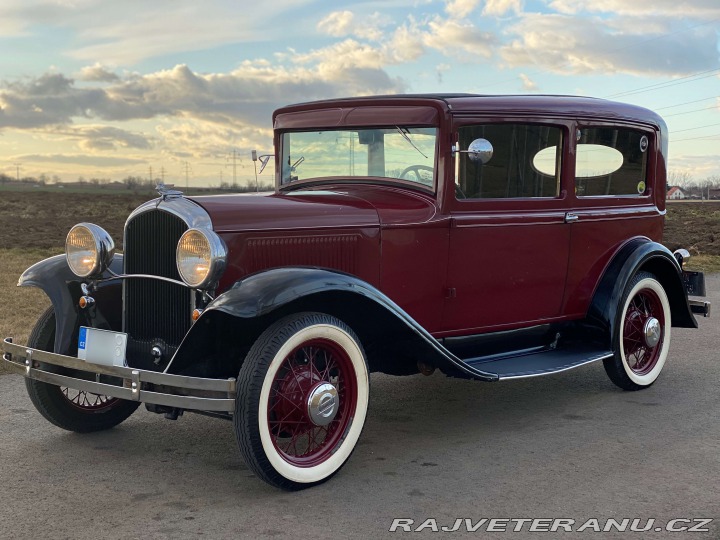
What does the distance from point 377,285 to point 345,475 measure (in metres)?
1.10

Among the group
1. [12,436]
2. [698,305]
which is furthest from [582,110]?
[12,436]

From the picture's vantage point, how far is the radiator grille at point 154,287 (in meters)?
4.24

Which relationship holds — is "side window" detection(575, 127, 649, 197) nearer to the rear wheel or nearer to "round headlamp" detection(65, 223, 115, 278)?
"round headlamp" detection(65, 223, 115, 278)

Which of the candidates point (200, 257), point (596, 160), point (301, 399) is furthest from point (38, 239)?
point (301, 399)

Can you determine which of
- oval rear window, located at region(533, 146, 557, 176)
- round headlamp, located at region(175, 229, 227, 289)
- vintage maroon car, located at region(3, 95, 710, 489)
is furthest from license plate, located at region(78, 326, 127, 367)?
oval rear window, located at region(533, 146, 557, 176)

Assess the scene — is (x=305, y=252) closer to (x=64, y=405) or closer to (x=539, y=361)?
(x=64, y=405)

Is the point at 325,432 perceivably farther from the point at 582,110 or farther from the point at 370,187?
the point at 582,110

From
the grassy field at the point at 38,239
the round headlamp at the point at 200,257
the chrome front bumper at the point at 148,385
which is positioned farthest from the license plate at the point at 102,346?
the grassy field at the point at 38,239

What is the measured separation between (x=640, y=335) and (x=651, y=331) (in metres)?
0.08

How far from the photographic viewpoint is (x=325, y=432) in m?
4.26

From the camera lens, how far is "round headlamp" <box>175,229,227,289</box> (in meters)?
3.91

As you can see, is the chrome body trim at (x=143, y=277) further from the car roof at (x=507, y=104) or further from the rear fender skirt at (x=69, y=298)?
the car roof at (x=507, y=104)

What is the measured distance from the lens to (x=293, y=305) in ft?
13.2

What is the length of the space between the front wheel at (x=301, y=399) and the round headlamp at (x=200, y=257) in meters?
0.41
